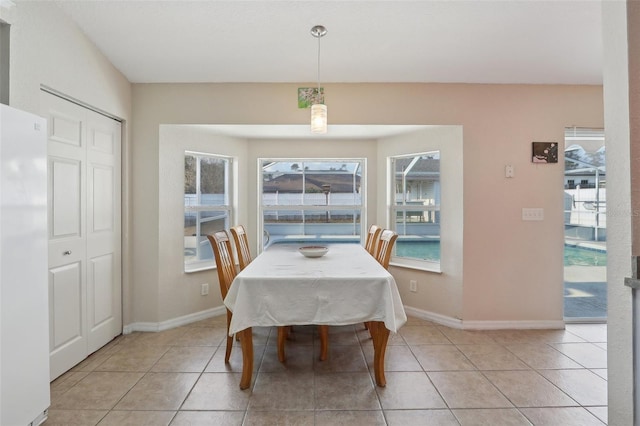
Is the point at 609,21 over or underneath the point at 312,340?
over

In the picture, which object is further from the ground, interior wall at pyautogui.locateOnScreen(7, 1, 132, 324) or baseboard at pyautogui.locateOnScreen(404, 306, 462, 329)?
interior wall at pyautogui.locateOnScreen(7, 1, 132, 324)

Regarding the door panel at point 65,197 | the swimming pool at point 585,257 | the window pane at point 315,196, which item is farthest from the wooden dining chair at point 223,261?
the swimming pool at point 585,257

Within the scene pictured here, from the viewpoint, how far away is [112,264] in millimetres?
2822

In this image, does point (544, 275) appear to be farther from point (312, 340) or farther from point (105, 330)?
point (105, 330)

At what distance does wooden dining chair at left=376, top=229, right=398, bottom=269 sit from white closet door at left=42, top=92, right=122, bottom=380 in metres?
2.39

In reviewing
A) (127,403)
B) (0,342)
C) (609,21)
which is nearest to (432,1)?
(609,21)

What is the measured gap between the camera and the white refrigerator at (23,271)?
1.45 meters

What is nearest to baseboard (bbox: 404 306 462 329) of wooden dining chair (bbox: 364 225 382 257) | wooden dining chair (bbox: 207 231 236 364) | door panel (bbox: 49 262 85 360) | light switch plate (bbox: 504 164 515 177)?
wooden dining chair (bbox: 364 225 382 257)

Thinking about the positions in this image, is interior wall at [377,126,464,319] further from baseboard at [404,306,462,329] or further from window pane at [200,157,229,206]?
window pane at [200,157,229,206]

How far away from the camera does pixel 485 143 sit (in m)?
3.07

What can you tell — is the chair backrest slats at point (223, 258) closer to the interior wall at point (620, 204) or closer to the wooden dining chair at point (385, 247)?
the wooden dining chair at point (385, 247)

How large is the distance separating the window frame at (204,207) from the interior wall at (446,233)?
2054mm

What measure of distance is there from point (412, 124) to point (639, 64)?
1.89 m

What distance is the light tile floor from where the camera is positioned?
70.9 inches
